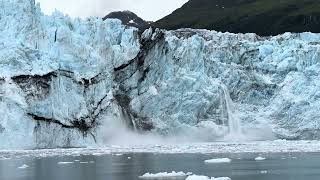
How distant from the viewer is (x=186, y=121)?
2762 cm

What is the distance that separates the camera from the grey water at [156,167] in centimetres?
Result: 1398

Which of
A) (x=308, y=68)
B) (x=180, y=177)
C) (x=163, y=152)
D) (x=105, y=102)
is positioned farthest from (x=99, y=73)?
(x=180, y=177)

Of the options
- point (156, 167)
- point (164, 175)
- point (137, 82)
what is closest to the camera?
point (164, 175)

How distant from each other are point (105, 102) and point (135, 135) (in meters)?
2.16

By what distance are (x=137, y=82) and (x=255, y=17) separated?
145 feet

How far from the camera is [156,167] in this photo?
16.1m

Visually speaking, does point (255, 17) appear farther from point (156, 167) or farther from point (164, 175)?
point (164, 175)

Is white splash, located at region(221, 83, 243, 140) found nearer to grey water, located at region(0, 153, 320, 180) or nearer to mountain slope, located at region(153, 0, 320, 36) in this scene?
grey water, located at region(0, 153, 320, 180)

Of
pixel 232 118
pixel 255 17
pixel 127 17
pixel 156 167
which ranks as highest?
pixel 127 17

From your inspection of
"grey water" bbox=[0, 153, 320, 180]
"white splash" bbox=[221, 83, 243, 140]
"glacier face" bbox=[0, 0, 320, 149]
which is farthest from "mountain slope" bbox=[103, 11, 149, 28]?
"grey water" bbox=[0, 153, 320, 180]

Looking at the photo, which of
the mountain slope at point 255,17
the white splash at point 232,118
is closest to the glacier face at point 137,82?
the white splash at point 232,118

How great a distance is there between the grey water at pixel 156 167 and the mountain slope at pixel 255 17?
44470 mm

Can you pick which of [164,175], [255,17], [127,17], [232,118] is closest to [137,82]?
[232,118]

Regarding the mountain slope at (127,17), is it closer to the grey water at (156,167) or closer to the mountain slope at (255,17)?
the mountain slope at (255,17)
